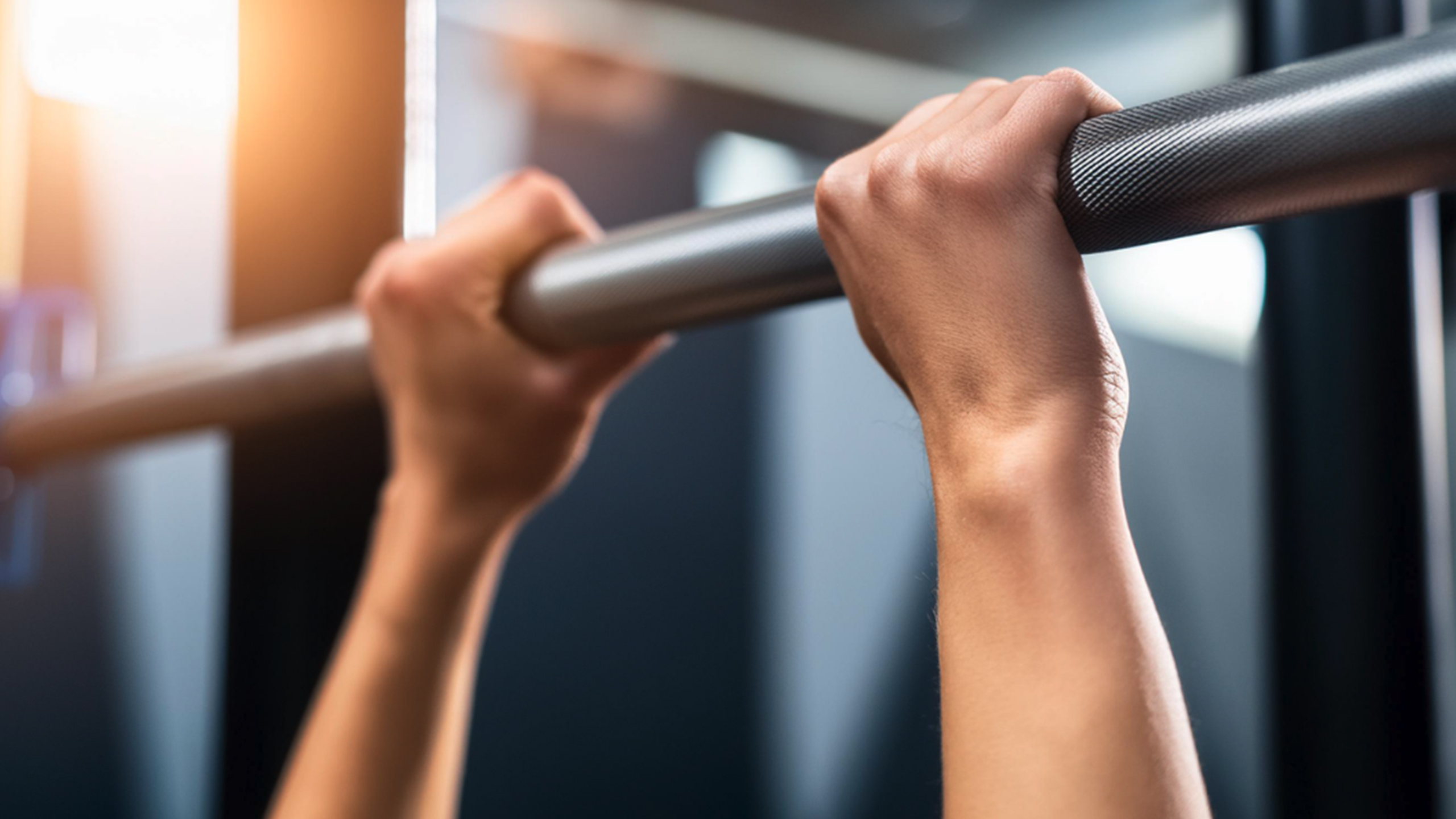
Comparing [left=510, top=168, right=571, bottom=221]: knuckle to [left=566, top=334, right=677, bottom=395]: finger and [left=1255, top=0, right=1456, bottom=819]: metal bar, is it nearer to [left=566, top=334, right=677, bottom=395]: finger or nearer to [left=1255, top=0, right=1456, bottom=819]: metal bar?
[left=566, top=334, right=677, bottom=395]: finger

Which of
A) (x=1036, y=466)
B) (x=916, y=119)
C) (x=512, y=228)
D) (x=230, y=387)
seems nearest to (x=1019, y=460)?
(x=1036, y=466)

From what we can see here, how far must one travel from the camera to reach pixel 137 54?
3.05ft

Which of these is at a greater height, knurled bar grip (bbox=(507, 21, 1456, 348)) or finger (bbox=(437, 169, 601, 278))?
finger (bbox=(437, 169, 601, 278))

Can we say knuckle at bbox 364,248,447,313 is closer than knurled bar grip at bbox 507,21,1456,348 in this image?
No

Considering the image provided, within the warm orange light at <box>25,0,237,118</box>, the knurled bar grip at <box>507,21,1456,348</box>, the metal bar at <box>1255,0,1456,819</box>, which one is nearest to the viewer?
the knurled bar grip at <box>507,21,1456,348</box>

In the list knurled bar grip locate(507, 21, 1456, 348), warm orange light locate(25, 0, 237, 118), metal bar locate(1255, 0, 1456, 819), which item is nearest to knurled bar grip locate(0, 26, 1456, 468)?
knurled bar grip locate(507, 21, 1456, 348)

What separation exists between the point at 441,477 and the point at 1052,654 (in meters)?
0.34

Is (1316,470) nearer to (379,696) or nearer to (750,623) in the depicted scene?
(379,696)

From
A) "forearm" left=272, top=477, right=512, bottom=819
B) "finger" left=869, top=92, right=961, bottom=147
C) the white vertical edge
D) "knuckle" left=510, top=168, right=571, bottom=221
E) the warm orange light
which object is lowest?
"forearm" left=272, top=477, right=512, bottom=819

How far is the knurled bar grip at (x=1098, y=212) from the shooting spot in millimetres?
189

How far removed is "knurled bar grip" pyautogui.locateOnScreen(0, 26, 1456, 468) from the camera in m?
0.19

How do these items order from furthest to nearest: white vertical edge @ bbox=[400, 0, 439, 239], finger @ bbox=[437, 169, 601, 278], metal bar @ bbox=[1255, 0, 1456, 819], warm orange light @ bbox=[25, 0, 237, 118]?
warm orange light @ bbox=[25, 0, 237, 118]
white vertical edge @ bbox=[400, 0, 439, 239]
finger @ bbox=[437, 169, 601, 278]
metal bar @ bbox=[1255, 0, 1456, 819]

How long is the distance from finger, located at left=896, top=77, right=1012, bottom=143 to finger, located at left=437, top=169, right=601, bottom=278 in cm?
22

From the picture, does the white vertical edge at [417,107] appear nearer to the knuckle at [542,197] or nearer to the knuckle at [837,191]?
the knuckle at [542,197]
